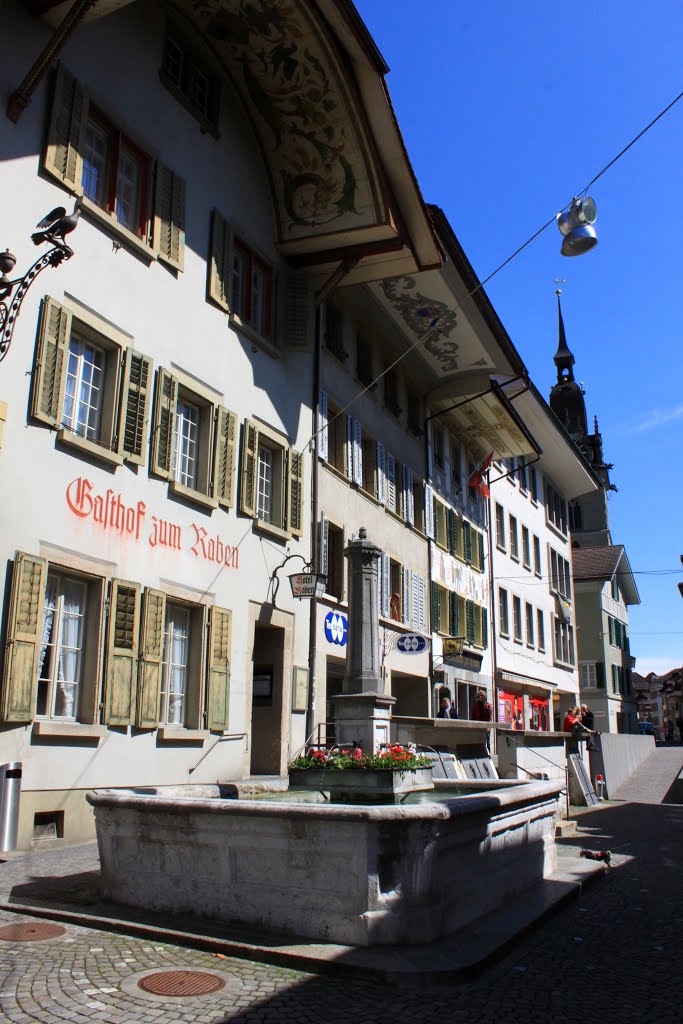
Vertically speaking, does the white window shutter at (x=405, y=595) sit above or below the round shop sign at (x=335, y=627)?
above

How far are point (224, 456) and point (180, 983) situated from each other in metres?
9.68

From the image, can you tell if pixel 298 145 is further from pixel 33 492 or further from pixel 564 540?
pixel 564 540

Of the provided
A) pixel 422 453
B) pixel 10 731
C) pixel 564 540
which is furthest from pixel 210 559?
pixel 564 540

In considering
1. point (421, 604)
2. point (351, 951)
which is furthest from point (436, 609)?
point (351, 951)

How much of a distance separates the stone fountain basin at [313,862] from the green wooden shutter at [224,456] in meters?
7.33

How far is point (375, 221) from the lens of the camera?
1592 cm

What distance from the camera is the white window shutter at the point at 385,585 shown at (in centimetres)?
1983

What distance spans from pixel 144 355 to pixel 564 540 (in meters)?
31.8

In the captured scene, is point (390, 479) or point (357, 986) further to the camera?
point (390, 479)

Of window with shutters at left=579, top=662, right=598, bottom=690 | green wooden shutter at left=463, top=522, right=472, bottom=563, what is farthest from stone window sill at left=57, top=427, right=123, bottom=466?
window with shutters at left=579, top=662, right=598, bottom=690

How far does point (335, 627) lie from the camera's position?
17.2 meters

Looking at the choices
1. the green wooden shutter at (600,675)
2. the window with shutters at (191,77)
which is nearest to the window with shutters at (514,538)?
the green wooden shutter at (600,675)

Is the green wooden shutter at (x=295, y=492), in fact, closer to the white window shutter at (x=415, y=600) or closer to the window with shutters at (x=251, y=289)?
the window with shutters at (x=251, y=289)

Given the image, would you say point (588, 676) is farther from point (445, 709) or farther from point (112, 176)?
point (112, 176)
